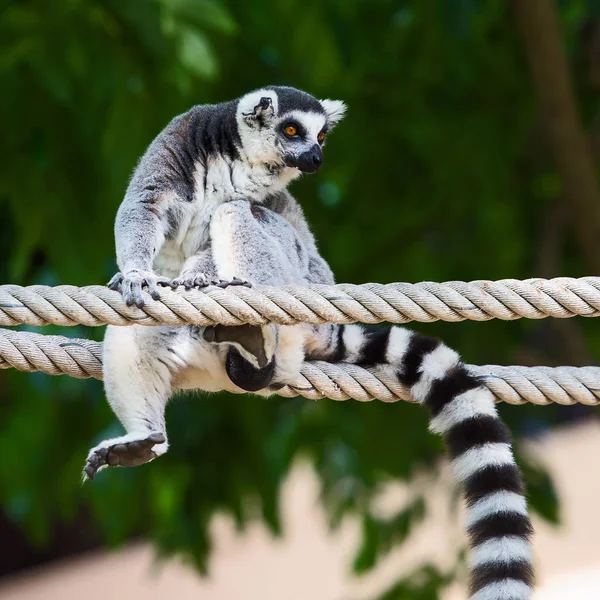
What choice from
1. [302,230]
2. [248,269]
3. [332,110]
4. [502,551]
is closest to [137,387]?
[248,269]

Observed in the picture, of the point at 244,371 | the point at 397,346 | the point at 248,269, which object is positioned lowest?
the point at 244,371

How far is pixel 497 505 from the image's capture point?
2.43 meters

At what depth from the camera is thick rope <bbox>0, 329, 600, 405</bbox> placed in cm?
248

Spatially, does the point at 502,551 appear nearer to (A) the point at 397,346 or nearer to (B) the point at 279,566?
(A) the point at 397,346

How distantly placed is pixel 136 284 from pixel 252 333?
12.8 inches

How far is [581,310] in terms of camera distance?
2.32 meters

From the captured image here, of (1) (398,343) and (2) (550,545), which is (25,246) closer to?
(1) (398,343)

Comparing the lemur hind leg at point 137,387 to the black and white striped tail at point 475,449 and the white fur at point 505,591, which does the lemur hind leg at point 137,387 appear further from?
the white fur at point 505,591

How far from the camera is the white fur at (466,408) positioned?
2.60 metres

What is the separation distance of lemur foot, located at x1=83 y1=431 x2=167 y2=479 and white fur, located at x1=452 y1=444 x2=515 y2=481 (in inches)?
29.8

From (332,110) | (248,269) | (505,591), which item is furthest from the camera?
(332,110)

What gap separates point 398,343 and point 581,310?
2.07ft

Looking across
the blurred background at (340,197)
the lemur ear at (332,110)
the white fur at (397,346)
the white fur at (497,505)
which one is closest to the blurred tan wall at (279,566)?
the blurred background at (340,197)

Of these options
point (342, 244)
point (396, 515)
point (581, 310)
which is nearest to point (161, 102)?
point (342, 244)
